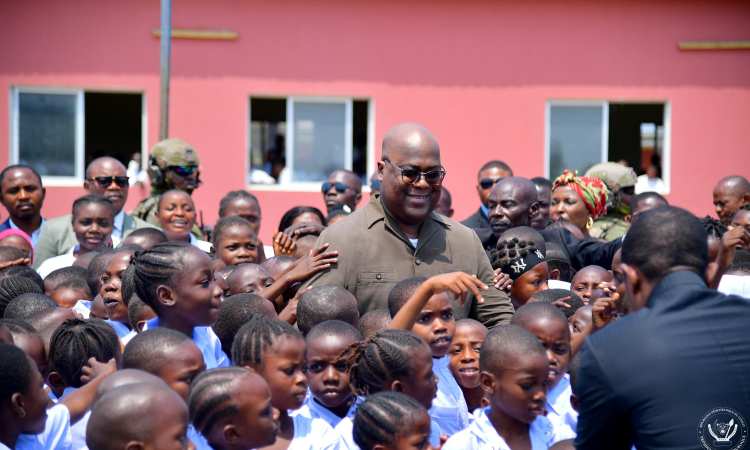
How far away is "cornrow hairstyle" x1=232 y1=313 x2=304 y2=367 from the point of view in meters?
3.11

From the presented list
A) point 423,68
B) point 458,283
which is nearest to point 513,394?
point 458,283

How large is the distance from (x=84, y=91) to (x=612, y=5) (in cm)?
743

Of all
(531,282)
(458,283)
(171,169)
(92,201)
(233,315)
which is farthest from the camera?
(171,169)

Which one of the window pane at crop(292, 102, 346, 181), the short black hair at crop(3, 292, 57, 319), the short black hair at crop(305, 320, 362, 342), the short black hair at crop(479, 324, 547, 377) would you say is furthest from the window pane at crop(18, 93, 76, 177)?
the short black hair at crop(479, 324, 547, 377)

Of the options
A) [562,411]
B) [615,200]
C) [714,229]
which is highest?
[615,200]

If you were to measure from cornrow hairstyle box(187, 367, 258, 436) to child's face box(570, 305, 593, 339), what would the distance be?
2114 millimetres

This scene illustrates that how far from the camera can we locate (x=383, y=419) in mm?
2594

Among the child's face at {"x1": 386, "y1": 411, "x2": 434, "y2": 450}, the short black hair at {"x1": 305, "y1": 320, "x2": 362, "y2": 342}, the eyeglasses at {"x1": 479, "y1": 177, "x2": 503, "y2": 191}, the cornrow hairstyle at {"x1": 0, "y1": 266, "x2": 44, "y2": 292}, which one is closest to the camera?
the child's face at {"x1": 386, "y1": 411, "x2": 434, "y2": 450}

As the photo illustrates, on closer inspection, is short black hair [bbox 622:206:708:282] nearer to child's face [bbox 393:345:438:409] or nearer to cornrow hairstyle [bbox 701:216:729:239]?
child's face [bbox 393:345:438:409]

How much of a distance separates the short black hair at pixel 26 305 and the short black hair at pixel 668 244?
3304mm

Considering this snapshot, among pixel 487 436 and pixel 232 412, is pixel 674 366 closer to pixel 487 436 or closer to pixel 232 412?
pixel 487 436

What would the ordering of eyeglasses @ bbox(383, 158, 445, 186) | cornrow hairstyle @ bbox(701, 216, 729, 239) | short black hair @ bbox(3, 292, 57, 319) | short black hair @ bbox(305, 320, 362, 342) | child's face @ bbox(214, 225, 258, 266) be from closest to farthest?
short black hair @ bbox(305, 320, 362, 342)
eyeglasses @ bbox(383, 158, 445, 186)
short black hair @ bbox(3, 292, 57, 319)
cornrow hairstyle @ bbox(701, 216, 729, 239)
child's face @ bbox(214, 225, 258, 266)

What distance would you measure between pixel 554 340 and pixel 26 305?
2910 mm

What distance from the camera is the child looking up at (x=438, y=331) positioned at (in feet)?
10.6
